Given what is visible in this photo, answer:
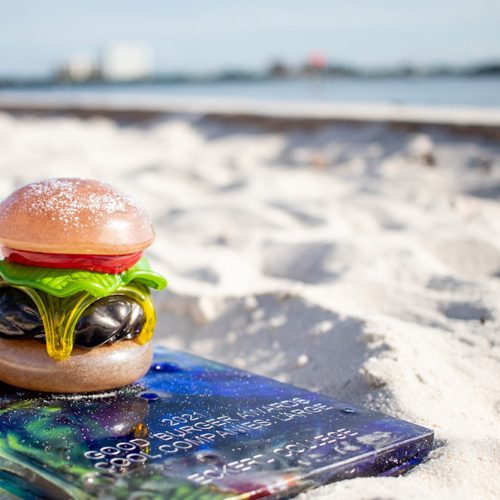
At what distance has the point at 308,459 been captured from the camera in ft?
5.06

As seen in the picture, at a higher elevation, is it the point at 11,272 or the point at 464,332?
the point at 11,272

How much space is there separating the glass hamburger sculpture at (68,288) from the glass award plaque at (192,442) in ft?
0.21

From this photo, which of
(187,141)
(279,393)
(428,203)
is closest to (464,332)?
(279,393)

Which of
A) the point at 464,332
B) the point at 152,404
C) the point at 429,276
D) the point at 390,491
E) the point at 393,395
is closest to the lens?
the point at 390,491

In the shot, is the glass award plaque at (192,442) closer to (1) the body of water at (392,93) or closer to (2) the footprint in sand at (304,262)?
(2) the footprint in sand at (304,262)

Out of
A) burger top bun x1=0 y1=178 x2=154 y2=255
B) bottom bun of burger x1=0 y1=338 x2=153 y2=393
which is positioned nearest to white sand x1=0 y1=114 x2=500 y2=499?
bottom bun of burger x1=0 y1=338 x2=153 y2=393

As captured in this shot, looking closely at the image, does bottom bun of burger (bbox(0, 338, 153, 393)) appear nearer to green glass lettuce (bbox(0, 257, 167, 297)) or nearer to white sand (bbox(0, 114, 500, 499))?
green glass lettuce (bbox(0, 257, 167, 297))

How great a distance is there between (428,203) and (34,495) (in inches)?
123

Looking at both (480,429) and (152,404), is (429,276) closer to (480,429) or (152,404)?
(480,429)

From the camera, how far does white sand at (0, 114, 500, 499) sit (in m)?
2.03

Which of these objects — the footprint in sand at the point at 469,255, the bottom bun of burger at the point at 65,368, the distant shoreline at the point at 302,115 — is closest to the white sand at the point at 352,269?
the footprint in sand at the point at 469,255

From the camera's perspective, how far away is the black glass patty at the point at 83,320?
6.10ft

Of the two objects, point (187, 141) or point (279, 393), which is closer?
point (279, 393)

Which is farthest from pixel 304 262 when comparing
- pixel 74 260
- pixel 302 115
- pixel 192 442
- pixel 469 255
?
pixel 302 115
